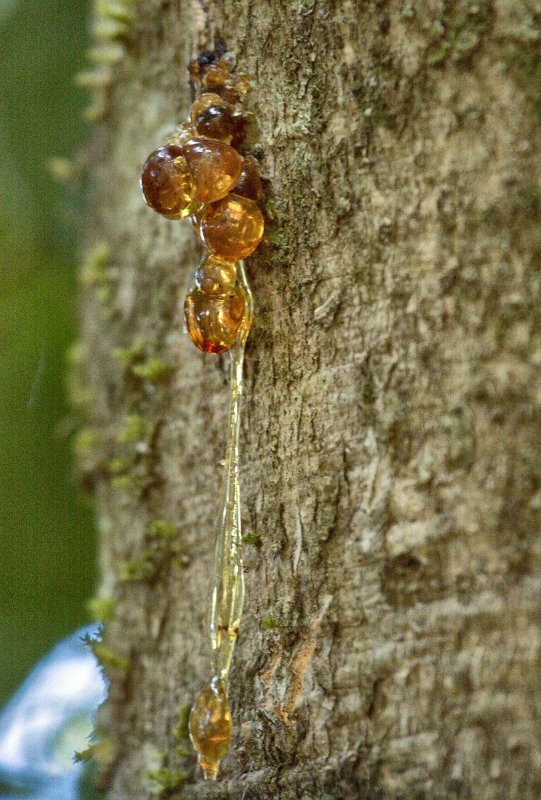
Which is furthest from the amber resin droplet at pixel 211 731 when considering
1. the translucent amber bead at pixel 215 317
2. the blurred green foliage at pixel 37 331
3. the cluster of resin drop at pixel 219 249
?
the blurred green foliage at pixel 37 331

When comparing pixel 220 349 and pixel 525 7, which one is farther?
pixel 220 349

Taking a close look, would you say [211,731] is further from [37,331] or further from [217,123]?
[37,331]

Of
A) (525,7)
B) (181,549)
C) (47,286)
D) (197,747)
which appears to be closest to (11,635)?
(47,286)

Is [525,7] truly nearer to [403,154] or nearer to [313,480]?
[403,154]

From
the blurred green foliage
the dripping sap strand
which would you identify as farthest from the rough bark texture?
the blurred green foliage

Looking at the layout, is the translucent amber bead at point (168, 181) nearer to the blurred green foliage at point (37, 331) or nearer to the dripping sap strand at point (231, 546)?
the dripping sap strand at point (231, 546)

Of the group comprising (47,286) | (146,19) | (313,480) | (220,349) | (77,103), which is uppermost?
(77,103)

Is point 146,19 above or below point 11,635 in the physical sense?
above
